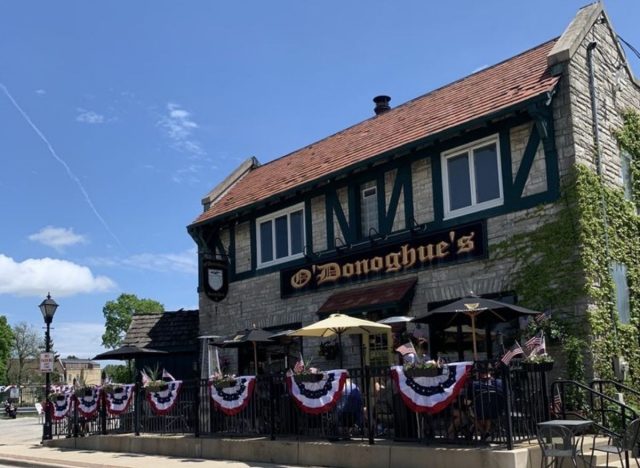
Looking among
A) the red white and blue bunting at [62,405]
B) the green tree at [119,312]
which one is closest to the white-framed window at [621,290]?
the red white and blue bunting at [62,405]

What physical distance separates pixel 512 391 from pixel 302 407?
11.7ft

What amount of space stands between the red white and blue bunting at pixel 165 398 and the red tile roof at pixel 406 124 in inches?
232

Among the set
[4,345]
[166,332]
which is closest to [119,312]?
[4,345]

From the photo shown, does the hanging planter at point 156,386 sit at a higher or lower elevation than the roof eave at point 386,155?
lower

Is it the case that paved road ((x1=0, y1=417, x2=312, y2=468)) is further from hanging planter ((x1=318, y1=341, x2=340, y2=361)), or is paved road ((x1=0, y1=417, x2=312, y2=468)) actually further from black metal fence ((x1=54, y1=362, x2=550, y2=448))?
hanging planter ((x1=318, y1=341, x2=340, y2=361))

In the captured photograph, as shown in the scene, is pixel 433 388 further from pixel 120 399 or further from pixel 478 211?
pixel 120 399

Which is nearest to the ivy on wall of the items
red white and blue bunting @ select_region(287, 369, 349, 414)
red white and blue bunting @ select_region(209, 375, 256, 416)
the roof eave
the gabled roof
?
the roof eave

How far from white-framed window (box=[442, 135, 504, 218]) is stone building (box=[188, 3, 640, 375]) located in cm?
→ 3

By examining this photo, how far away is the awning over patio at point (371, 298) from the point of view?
14953 mm

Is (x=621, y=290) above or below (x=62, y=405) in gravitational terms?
above

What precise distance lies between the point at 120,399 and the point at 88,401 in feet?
4.22

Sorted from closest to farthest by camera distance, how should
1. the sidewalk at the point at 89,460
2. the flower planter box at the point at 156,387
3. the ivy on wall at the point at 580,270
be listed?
1. the ivy on wall at the point at 580,270
2. the sidewalk at the point at 89,460
3. the flower planter box at the point at 156,387

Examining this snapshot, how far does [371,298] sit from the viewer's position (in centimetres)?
1560

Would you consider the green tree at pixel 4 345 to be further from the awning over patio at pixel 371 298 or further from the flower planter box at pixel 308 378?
the flower planter box at pixel 308 378
